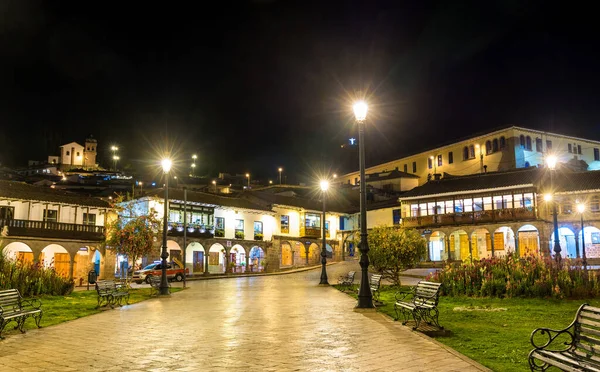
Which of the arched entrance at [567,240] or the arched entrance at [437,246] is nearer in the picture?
the arched entrance at [567,240]

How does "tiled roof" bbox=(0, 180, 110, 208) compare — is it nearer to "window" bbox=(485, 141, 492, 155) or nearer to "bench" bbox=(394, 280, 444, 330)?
"bench" bbox=(394, 280, 444, 330)

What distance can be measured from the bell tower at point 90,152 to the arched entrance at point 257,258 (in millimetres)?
78781

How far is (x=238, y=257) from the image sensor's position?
49.3m

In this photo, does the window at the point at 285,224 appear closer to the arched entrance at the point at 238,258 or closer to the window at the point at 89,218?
the arched entrance at the point at 238,258

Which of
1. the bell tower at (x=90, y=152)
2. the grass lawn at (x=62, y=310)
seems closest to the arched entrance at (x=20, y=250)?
the grass lawn at (x=62, y=310)

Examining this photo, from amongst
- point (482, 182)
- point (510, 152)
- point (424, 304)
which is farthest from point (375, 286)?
point (510, 152)

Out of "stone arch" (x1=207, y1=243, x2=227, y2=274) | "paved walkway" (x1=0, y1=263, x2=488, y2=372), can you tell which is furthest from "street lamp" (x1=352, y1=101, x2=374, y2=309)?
"stone arch" (x1=207, y1=243, x2=227, y2=274)

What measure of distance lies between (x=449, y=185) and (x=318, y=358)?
4277 centimetres

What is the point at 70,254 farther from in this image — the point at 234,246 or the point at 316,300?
the point at 316,300

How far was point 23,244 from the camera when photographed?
34969mm

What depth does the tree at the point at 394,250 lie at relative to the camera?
22000 millimetres

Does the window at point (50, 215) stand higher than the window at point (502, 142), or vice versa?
the window at point (502, 142)

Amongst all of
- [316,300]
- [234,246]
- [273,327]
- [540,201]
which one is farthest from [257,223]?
[273,327]

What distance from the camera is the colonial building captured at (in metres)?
53.3
